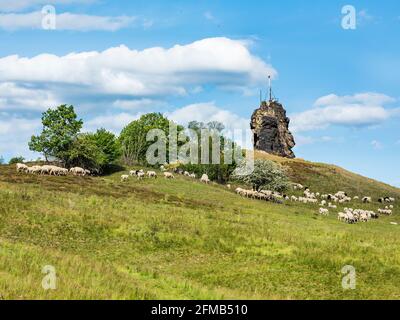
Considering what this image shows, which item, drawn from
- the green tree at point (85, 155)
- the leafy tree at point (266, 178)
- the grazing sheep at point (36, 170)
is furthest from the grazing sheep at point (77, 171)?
the leafy tree at point (266, 178)

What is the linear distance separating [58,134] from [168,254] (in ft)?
214

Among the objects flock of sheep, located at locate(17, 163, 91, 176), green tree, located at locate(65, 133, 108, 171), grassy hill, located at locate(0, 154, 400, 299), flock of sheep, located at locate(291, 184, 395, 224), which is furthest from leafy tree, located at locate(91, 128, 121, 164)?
grassy hill, located at locate(0, 154, 400, 299)

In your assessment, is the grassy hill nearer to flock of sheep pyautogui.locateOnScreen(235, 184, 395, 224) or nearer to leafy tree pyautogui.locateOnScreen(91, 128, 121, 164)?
flock of sheep pyautogui.locateOnScreen(235, 184, 395, 224)

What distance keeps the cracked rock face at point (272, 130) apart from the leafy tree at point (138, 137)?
44.9 metres

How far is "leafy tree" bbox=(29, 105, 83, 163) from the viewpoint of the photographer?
90500 mm

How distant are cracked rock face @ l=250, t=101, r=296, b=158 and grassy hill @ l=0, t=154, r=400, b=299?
126 metres

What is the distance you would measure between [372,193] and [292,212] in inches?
2413

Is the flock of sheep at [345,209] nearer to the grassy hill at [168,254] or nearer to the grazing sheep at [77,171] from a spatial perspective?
the grassy hill at [168,254]

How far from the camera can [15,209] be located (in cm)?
3725

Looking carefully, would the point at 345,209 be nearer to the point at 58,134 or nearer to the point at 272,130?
the point at 58,134

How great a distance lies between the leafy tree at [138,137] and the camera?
130250 mm
